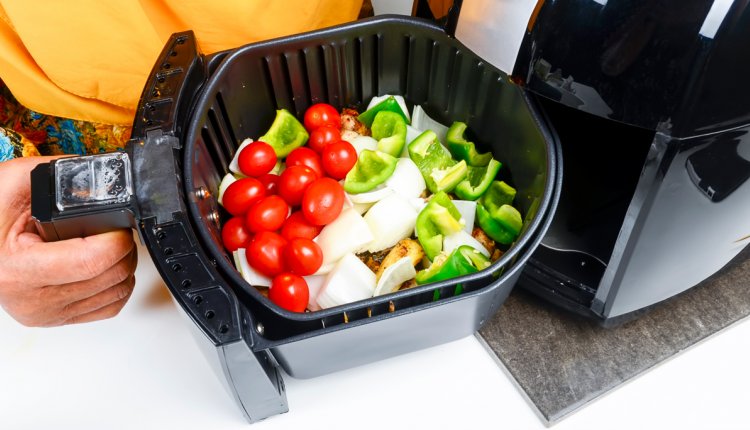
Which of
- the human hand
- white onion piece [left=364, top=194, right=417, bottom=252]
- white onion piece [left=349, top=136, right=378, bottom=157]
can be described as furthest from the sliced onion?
the human hand

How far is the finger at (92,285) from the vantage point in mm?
649

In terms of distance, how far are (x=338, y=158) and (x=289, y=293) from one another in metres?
0.20

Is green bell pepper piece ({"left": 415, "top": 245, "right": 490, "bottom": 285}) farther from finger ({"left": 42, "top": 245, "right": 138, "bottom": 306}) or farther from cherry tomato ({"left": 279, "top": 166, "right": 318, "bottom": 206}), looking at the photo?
finger ({"left": 42, "top": 245, "right": 138, "bottom": 306})

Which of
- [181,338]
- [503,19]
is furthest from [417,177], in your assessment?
[181,338]

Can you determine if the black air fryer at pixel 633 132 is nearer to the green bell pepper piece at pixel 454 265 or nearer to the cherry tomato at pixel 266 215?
the green bell pepper piece at pixel 454 265

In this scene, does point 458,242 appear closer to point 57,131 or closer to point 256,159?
point 256,159

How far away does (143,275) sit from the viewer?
0.83m

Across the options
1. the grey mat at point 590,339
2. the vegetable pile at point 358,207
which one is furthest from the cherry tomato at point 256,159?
the grey mat at point 590,339

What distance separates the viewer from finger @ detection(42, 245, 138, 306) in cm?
65

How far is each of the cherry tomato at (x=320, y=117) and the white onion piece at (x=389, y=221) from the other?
153 mm

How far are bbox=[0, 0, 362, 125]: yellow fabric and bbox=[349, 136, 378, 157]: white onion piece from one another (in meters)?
0.18

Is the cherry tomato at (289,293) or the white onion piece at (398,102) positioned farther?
the white onion piece at (398,102)

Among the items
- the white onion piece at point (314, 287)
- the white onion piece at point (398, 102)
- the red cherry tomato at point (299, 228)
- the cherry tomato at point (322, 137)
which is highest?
the white onion piece at point (398, 102)

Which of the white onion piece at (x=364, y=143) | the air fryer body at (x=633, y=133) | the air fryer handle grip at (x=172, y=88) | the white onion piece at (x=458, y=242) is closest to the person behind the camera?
the air fryer body at (x=633, y=133)
